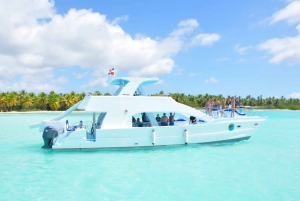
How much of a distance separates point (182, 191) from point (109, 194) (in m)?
2.01

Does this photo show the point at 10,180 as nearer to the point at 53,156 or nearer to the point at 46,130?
the point at 53,156

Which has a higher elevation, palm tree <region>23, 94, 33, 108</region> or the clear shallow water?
palm tree <region>23, 94, 33, 108</region>

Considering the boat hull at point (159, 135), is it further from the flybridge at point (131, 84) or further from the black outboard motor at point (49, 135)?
the flybridge at point (131, 84)

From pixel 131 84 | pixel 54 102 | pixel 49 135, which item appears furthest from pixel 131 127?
pixel 54 102

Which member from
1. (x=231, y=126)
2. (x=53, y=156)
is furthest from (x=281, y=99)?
(x=53, y=156)

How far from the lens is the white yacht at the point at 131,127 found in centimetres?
1186

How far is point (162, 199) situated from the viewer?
→ 6.95 m

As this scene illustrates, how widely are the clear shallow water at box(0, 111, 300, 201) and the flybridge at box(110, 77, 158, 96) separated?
2698mm

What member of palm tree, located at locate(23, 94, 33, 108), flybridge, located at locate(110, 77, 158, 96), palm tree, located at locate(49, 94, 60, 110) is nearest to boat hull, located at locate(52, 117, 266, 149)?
flybridge, located at locate(110, 77, 158, 96)

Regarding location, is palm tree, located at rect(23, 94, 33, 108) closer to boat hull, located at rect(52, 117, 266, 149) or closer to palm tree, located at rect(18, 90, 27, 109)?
palm tree, located at rect(18, 90, 27, 109)

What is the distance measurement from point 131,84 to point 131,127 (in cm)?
216

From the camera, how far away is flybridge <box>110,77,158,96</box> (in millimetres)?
12814

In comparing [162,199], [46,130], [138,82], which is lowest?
[162,199]

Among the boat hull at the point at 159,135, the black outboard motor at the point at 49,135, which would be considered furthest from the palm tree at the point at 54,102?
the boat hull at the point at 159,135
